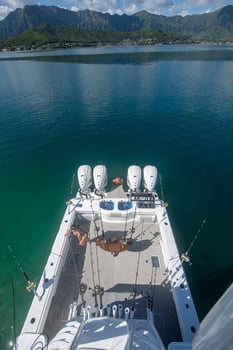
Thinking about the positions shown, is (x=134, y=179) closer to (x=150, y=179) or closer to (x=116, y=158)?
(x=150, y=179)

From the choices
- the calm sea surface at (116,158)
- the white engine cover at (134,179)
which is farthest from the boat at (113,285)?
the calm sea surface at (116,158)

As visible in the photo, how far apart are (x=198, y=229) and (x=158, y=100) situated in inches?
1034

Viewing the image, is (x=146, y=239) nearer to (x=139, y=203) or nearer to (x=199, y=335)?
(x=139, y=203)

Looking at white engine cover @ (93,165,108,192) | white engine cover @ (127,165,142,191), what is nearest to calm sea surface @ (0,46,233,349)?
white engine cover @ (127,165,142,191)

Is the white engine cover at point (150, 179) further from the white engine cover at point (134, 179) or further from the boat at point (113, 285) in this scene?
the white engine cover at point (134, 179)

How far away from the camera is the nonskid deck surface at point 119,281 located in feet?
22.4

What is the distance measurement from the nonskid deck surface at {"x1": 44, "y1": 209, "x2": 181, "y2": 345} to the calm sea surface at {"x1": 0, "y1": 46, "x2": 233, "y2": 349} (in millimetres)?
2736

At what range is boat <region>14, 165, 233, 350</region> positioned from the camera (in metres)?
4.02

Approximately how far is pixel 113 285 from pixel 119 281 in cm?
30

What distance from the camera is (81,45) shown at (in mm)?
165875

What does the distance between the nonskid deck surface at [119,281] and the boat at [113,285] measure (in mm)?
27

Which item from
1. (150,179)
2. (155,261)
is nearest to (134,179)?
(150,179)

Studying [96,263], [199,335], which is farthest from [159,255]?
[199,335]

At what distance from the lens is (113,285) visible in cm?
773
